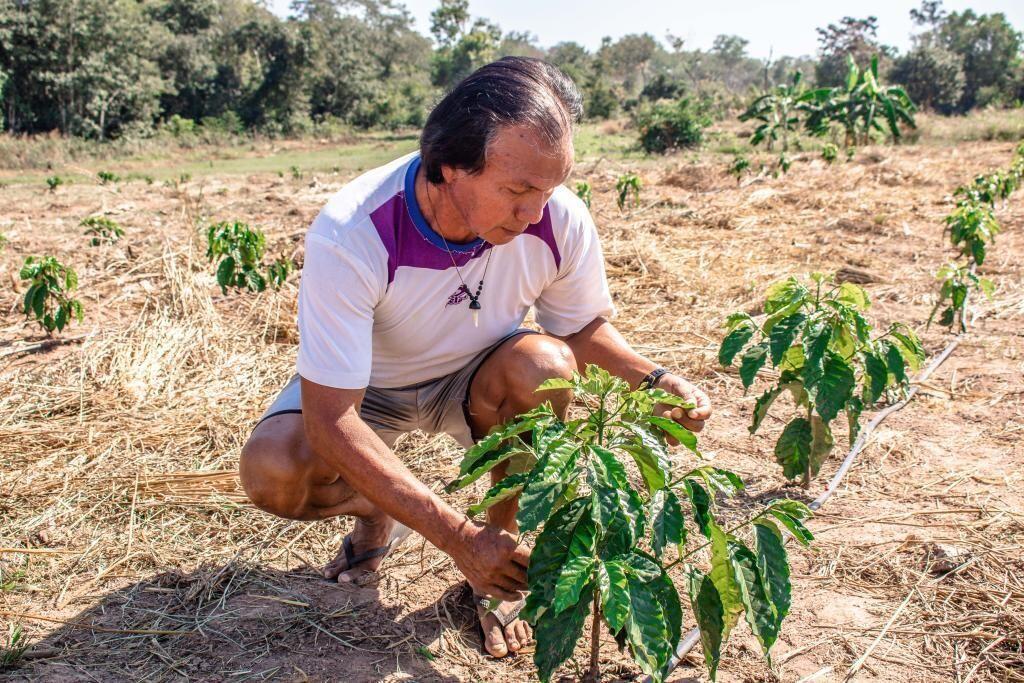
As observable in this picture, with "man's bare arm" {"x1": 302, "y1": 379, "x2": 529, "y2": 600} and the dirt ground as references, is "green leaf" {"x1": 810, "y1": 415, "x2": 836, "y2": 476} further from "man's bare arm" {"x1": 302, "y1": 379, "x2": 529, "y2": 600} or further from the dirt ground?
"man's bare arm" {"x1": 302, "y1": 379, "x2": 529, "y2": 600}

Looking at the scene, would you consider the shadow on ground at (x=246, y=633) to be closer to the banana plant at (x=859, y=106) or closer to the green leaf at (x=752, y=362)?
the green leaf at (x=752, y=362)

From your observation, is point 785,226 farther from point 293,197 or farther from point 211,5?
point 211,5

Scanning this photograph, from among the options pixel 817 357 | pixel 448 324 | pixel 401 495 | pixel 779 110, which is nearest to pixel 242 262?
pixel 448 324

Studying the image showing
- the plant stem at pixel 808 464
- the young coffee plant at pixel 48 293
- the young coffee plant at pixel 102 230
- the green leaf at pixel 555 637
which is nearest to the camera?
the green leaf at pixel 555 637

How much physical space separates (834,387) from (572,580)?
1178 mm

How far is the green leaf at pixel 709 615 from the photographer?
4.98 ft

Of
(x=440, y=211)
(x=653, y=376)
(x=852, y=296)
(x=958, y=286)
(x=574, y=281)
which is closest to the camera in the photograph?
(x=440, y=211)

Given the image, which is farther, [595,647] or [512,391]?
[512,391]

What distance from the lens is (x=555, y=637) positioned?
1427mm

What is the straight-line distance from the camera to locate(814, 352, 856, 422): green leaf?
7.25 feet

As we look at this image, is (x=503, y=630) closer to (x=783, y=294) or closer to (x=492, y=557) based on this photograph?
(x=492, y=557)

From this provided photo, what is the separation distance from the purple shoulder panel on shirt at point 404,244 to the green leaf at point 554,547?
0.75 m

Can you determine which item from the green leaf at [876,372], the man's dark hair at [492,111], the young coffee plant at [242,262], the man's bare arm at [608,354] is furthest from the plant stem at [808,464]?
the young coffee plant at [242,262]

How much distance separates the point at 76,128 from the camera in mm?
19531
